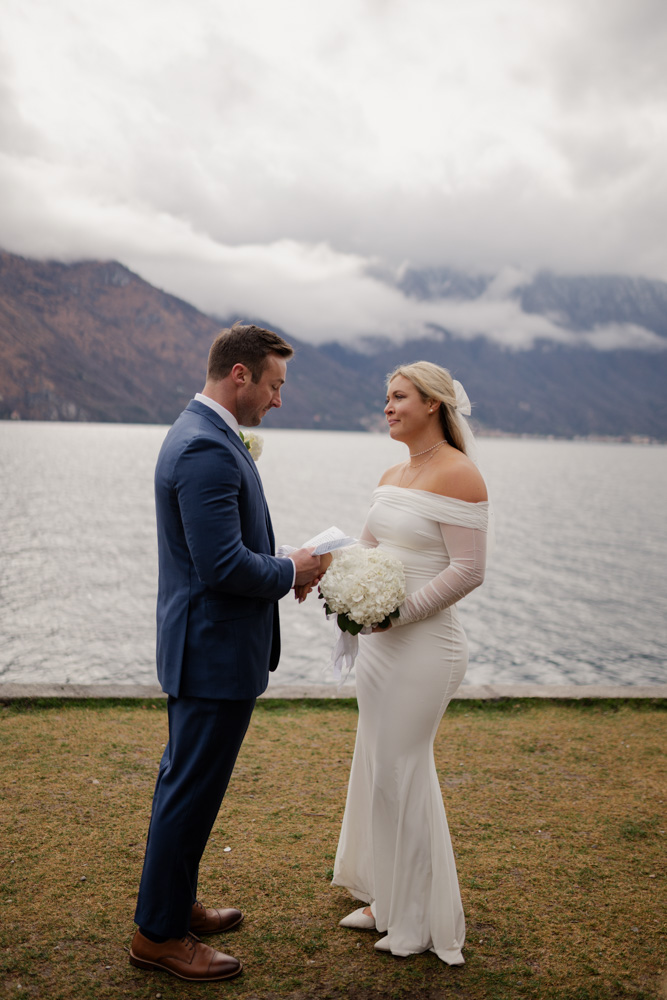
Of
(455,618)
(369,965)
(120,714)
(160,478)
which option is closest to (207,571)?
(160,478)

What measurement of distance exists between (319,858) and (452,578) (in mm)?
2304

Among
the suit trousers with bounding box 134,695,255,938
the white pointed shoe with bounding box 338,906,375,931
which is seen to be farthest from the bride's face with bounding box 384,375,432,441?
the white pointed shoe with bounding box 338,906,375,931

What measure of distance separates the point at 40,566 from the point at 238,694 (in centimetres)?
2309

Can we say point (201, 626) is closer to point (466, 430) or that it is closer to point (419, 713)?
point (419, 713)

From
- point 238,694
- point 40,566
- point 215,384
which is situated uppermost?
point 215,384

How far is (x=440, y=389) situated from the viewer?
159 inches

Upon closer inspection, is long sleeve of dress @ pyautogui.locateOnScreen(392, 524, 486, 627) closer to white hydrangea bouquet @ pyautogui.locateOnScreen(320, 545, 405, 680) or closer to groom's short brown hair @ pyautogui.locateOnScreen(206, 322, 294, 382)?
white hydrangea bouquet @ pyautogui.locateOnScreen(320, 545, 405, 680)

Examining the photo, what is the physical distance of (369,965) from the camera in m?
3.76

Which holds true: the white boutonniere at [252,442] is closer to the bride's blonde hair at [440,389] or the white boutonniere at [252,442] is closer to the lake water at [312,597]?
the bride's blonde hair at [440,389]

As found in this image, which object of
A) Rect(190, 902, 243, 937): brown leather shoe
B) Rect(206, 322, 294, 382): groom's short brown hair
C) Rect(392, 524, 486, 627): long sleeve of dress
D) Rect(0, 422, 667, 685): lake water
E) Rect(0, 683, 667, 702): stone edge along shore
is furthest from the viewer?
Rect(0, 422, 667, 685): lake water

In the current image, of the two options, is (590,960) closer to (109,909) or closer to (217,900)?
(217,900)

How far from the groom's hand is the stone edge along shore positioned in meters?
4.60

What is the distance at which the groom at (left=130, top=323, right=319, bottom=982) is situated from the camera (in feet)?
10.5

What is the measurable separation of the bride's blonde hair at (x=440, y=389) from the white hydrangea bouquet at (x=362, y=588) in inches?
32.6
